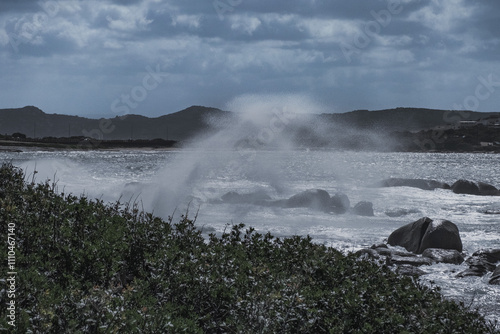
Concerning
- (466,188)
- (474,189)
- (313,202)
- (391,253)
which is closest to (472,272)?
(391,253)

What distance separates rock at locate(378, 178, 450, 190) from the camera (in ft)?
141

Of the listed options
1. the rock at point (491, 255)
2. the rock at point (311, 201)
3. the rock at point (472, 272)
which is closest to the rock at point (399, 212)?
the rock at point (311, 201)

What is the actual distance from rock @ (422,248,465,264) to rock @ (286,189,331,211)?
11152 mm

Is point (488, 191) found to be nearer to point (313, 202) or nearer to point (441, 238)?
point (313, 202)

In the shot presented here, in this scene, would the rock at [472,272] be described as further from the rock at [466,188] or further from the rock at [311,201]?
the rock at [466,188]

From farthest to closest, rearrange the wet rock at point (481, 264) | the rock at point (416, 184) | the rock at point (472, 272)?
the rock at point (416, 184)
the wet rock at point (481, 264)
the rock at point (472, 272)

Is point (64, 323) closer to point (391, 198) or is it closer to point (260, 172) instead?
point (391, 198)

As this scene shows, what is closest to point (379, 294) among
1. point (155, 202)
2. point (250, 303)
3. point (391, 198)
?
point (250, 303)

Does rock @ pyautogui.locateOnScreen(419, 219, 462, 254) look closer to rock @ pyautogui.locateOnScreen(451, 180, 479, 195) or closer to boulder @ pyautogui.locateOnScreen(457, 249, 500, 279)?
boulder @ pyautogui.locateOnScreen(457, 249, 500, 279)

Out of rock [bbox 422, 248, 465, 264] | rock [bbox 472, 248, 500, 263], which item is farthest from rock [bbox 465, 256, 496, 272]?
rock [bbox 422, 248, 465, 264]

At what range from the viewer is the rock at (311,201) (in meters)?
28.0

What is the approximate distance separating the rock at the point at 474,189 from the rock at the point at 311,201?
1509 cm

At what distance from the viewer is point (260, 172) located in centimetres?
5581

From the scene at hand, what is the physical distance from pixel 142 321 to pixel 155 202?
20.6m
